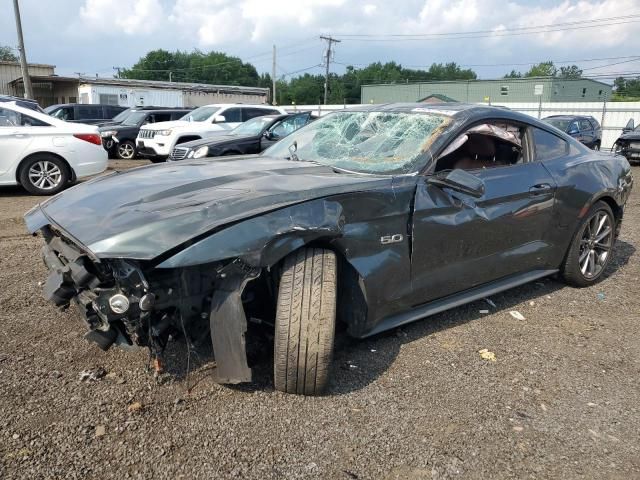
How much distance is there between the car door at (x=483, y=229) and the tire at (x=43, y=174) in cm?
744

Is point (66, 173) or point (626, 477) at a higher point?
point (66, 173)

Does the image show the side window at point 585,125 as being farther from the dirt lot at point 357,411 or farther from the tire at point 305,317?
the tire at point 305,317

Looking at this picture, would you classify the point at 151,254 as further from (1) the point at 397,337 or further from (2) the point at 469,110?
(2) the point at 469,110

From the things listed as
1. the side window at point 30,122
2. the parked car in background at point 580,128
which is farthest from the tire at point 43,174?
the parked car in background at point 580,128

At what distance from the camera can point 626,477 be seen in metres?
2.24

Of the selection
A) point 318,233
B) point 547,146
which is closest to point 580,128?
point 547,146

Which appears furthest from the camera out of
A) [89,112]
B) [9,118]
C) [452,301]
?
[89,112]

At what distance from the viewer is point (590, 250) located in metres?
4.55

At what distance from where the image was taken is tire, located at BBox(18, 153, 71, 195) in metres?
8.40

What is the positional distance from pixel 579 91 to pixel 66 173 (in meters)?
53.6

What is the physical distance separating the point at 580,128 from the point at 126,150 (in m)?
13.7

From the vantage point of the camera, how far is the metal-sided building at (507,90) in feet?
153

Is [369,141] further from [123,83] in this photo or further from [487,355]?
[123,83]

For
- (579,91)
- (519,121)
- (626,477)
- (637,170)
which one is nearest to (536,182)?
(519,121)
